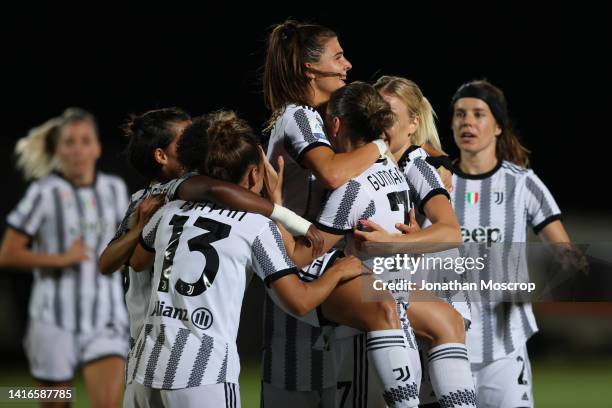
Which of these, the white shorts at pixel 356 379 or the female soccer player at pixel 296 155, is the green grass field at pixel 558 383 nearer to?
the female soccer player at pixel 296 155

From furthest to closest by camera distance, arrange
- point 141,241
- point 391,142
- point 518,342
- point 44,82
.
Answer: point 44,82 → point 518,342 → point 391,142 → point 141,241

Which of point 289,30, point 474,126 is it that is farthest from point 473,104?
point 289,30

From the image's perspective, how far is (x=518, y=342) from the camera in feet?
16.3

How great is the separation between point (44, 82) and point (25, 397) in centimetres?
497

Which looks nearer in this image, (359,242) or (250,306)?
(359,242)

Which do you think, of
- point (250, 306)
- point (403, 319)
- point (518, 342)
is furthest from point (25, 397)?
point (403, 319)

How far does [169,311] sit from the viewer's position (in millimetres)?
3189

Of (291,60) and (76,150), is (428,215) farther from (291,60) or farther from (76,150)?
(76,150)

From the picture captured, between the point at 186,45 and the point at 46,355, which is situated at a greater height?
the point at 186,45

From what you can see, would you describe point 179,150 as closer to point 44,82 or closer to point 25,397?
point 25,397

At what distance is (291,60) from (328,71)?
17 centimetres

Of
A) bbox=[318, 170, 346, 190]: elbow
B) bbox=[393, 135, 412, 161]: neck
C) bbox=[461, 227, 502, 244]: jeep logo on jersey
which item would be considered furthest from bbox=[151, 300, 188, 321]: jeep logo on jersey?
bbox=[461, 227, 502, 244]: jeep logo on jersey

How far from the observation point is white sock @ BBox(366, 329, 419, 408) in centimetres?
348

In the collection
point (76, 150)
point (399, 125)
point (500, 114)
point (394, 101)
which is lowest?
point (399, 125)
